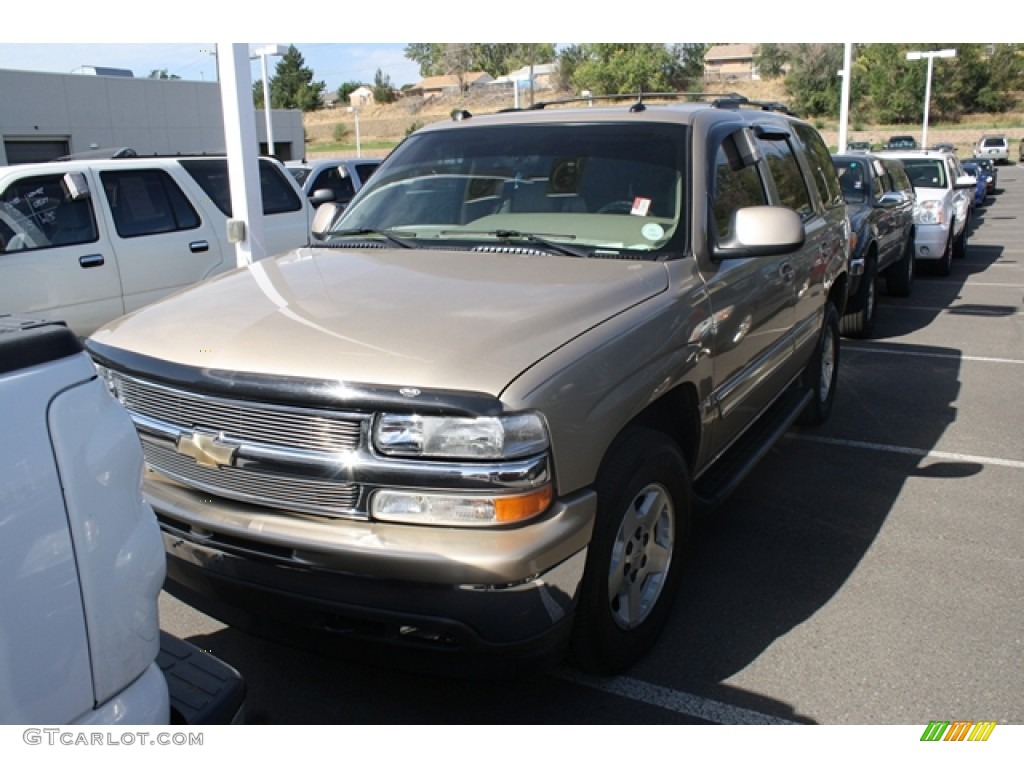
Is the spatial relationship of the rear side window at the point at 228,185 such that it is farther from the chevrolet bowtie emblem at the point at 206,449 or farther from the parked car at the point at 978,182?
the parked car at the point at 978,182

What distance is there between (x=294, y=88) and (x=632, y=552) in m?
105

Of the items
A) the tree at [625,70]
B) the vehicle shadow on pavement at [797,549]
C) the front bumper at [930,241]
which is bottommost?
the vehicle shadow on pavement at [797,549]

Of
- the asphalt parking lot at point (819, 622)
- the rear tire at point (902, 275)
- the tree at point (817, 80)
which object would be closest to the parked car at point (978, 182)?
the rear tire at point (902, 275)

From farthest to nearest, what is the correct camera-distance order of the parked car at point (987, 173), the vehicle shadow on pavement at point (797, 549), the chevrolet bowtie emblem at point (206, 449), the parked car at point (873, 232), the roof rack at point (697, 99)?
the parked car at point (987, 173) < the parked car at point (873, 232) < the roof rack at point (697, 99) < the vehicle shadow on pavement at point (797, 549) < the chevrolet bowtie emblem at point (206, 449)

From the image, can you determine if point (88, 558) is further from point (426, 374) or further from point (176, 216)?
point (176, 216)

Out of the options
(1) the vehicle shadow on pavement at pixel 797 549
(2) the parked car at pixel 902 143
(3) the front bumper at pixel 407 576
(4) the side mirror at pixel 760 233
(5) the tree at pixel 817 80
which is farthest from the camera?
(5) the tree at pixel 817 80

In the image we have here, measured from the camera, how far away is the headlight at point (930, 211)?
520 inches

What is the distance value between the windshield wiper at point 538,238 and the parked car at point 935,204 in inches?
424

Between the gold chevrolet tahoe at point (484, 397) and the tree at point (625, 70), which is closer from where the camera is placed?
the gold chevrolet tahoe at point (484, 397)

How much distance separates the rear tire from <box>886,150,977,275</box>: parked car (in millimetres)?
1303

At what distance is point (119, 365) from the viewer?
9.77 feet

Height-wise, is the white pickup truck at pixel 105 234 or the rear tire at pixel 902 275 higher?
the white pickup truck at pixel 105 234

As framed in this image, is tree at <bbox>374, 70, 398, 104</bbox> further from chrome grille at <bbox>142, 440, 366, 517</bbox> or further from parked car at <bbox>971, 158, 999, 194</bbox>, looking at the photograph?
chrome grille at <bbox>142, 440, 366, 517</bbox>

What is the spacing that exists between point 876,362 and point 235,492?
6.86 meters
